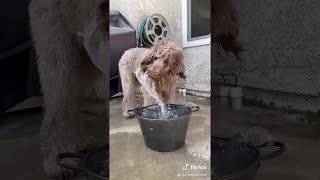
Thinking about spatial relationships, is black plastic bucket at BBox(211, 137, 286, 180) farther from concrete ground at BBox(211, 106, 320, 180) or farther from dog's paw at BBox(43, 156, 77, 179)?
dog's paw at BBox(43, 156, 77, 179)

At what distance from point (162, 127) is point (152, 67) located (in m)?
0.17

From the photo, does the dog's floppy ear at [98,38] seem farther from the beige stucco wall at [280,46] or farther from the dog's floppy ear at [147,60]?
the beige stucco wall at [280,46]

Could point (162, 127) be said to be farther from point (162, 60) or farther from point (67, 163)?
point (67, 163)

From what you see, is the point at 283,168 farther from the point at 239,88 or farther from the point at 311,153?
the point at 239,88

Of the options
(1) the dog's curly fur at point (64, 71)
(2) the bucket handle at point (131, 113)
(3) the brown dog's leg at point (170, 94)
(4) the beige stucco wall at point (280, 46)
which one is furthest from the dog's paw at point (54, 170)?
(4) the beige stucco wall at point (280, 46)

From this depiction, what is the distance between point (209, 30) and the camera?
2.95 ft

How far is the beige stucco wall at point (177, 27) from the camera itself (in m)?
0.87

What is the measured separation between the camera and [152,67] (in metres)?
0.87

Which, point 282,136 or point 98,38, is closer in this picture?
point 98,38

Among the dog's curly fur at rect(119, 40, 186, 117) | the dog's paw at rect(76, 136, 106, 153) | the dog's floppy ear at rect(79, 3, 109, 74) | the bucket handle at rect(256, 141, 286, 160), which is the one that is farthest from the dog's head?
the bucket handle at rect(256, 141, 286, 160)

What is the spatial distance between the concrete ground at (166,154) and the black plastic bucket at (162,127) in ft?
0.06

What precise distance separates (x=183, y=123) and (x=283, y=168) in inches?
14.6

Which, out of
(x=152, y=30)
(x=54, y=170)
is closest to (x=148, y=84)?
(x=152, y=30)

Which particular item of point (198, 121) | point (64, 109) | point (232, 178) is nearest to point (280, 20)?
point (198, 121)
